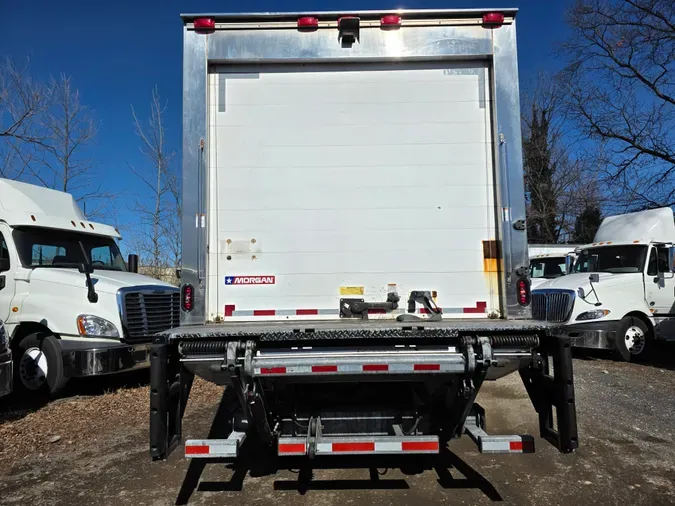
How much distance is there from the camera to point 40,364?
6875mm

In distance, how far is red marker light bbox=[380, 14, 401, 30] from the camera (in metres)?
4.02

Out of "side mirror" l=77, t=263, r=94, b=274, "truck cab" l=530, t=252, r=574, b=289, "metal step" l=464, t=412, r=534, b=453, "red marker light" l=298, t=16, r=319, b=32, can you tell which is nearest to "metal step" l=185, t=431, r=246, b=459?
"metal step" l=464, t=412, r=534, b=453

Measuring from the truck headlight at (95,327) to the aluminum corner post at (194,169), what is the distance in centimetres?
370

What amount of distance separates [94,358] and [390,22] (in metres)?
5.70

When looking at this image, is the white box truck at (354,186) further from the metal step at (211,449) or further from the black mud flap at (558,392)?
the metal step at (211,449)

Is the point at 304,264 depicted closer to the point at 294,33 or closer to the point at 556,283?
the point at 294,33

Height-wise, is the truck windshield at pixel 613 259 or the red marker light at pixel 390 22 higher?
the red marker light at pixel 390 22

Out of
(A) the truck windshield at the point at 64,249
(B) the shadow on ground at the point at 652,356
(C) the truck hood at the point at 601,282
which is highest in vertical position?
(A) the truck windshield at the point at 64,249

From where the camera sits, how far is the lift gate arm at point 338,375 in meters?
3.26

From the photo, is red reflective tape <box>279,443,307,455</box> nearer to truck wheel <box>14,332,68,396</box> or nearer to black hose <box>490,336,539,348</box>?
black hose <box>490,336,539,348</box>

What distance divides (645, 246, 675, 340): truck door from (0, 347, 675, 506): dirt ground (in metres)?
4.48

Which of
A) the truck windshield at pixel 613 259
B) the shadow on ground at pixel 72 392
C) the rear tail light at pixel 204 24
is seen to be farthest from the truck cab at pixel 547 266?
the rear tail light at pixel 204 24

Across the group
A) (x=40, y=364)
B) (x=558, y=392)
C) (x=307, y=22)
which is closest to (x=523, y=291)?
(x=558, y=392)

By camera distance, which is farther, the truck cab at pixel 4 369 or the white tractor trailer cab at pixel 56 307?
the white tractor trailer cab at pixel 56 307
